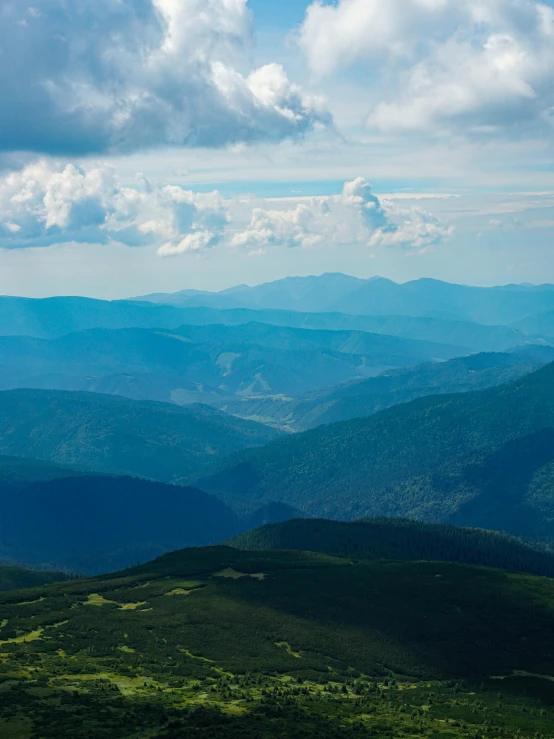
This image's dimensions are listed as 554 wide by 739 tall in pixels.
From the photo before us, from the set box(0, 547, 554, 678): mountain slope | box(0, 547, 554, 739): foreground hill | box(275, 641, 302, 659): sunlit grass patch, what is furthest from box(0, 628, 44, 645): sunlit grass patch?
box(275, 641, 302, 659): sunlit grass patch

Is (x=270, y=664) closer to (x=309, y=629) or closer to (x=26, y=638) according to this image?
(x=309, y=629)

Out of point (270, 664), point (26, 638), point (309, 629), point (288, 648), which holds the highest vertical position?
point (26, 638)

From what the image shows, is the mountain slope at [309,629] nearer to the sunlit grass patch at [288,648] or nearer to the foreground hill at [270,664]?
the foreground hill at [270,664]

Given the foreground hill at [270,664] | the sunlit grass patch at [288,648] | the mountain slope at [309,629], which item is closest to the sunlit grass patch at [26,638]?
the foreground hill at [270,664]

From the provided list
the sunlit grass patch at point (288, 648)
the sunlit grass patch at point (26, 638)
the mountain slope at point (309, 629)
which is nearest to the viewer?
the sunlit grass patch at point (26, 638)

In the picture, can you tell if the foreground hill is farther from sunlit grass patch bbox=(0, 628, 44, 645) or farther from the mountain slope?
sunlit grass patch bbox=(0, 628, 44, 645)

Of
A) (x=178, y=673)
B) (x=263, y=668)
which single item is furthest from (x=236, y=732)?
(x=263, y=668)

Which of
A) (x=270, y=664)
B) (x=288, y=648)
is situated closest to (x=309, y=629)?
(x=288, y=648)

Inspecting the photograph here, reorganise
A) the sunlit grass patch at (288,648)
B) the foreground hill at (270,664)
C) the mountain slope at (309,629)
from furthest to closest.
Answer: the sunlit grass patch at (288,648) → the mountain slope at (309,629) → the foreground hill at (270,664)
